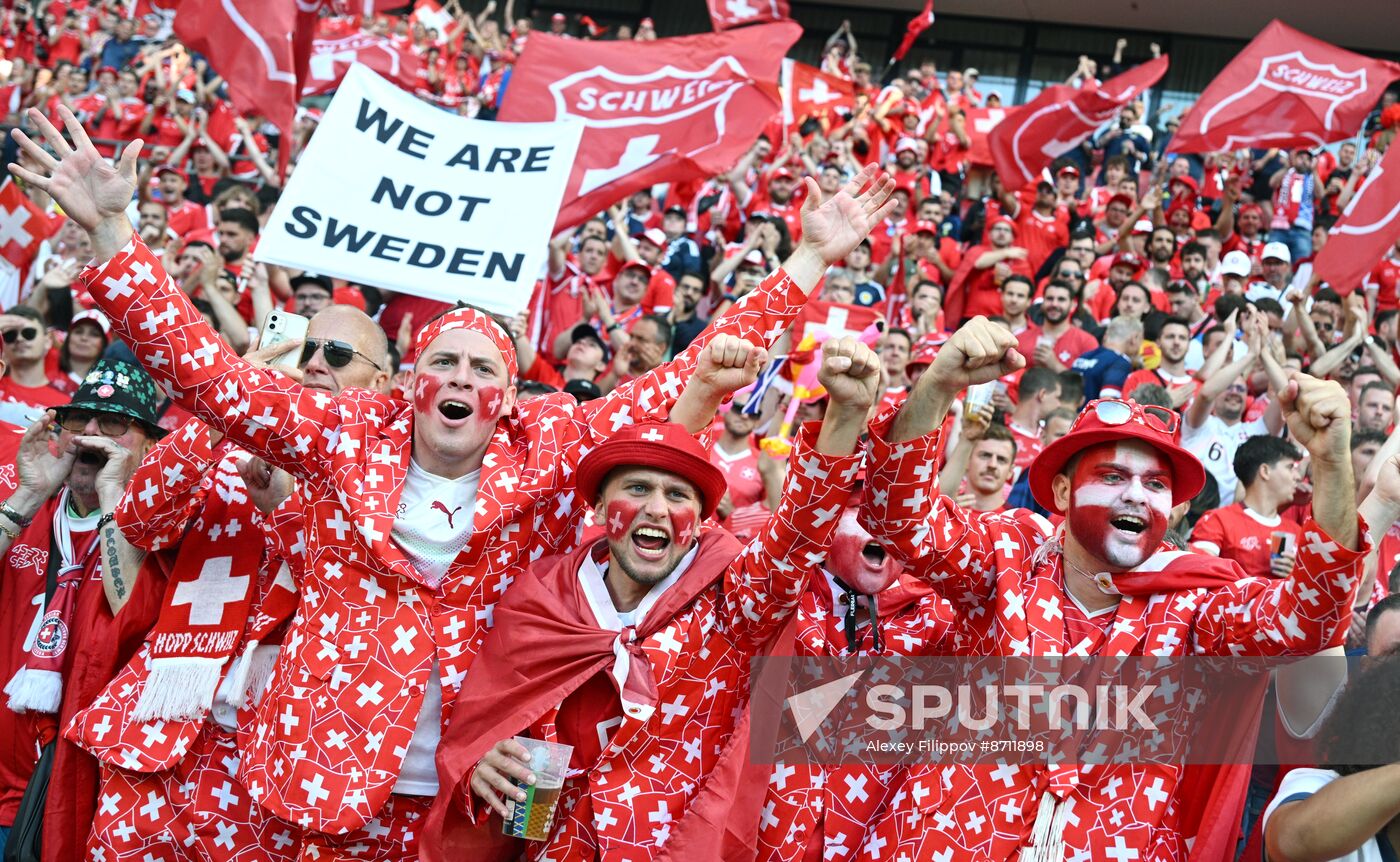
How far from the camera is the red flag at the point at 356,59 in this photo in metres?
14.1

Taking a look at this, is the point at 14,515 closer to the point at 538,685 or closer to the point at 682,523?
the point at 538,685

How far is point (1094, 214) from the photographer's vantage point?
14.2m

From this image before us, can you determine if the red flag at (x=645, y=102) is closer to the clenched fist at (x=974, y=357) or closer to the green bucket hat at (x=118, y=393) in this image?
the green bucket hat at (x=118, y=393)

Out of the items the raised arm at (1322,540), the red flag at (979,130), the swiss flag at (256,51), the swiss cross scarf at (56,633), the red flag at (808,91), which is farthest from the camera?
the red flag at (979,130)

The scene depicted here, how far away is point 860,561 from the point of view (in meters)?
4.27

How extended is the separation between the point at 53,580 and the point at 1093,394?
6163mm

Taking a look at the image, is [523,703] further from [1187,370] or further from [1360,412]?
[1187,370]

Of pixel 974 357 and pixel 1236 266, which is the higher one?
pixel 1236 266

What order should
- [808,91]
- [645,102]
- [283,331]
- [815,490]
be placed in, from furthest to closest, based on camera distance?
1. [808,91]
2. [645,102]
3. [283,331]
4. [815,490]

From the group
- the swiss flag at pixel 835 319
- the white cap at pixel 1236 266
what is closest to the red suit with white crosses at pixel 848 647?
the swiss flag at pixel 835 319

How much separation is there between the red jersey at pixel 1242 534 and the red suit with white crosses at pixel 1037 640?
2.77 m

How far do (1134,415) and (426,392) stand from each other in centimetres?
193

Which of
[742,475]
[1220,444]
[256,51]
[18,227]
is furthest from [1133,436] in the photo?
[18,227]

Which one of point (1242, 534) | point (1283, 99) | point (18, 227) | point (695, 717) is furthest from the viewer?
point (1283, 99)
